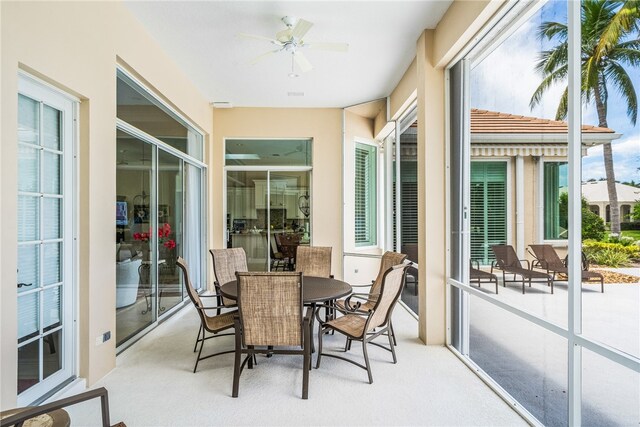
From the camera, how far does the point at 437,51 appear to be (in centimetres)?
352

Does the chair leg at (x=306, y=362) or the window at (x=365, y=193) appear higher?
the window at (x=365, y=193)

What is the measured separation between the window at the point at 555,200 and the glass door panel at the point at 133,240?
371 centimetres

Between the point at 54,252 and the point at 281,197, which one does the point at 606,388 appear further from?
the point at 281,197

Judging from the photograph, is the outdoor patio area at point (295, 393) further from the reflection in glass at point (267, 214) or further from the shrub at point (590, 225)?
the reflection in glass at point (267, 214)

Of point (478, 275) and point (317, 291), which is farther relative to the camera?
point (317, 291)

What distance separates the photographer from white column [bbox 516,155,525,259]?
262 cm

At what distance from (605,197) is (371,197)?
4543 mm

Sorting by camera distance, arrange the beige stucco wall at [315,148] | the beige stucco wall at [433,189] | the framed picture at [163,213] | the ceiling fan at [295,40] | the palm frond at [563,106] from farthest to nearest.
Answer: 1. the beige stucco wall at [315,148]
2. the framed picture at [163,213]
3. the beige stucco wall at [433,189]
4. the ceiling fan at [295,40]
5. the palm frond at [563,106]

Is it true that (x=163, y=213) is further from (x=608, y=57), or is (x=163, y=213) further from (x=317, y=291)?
(x=608, y=57)

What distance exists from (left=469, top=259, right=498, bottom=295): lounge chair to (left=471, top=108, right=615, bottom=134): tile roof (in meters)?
1.22

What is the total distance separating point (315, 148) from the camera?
6.44m

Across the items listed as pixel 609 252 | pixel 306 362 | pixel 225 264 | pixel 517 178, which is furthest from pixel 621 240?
pixel 225 264

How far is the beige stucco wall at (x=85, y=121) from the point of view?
194 centimetres

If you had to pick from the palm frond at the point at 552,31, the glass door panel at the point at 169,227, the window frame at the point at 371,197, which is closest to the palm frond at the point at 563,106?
the palm frond at the point at 552,31
